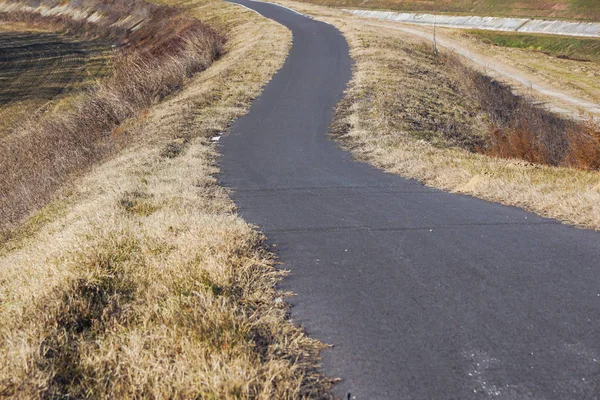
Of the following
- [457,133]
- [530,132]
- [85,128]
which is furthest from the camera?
[85,128]

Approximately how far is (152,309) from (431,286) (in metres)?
2.58

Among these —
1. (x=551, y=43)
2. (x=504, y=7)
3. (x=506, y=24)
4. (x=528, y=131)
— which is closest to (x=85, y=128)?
(x=528, y=131)

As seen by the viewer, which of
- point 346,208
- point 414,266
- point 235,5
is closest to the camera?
point 414,266

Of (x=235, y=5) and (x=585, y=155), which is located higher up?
(x=235, y=5)

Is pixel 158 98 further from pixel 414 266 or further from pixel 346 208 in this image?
pixel 414 266

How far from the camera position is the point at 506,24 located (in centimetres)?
6191

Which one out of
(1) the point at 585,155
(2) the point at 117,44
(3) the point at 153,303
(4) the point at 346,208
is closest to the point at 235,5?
(2) the point at 117,44

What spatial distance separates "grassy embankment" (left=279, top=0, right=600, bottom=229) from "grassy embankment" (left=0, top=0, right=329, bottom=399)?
4154 mm

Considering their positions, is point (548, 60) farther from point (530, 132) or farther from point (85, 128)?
point (85, 128)

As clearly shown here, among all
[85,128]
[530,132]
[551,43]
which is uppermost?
[551,43]

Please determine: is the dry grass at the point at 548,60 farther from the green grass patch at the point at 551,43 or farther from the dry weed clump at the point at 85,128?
the dry weed clump at the point at 85,128

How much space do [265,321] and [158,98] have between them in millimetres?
20953

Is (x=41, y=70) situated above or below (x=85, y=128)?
below

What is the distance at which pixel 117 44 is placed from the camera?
5094 centimetres
